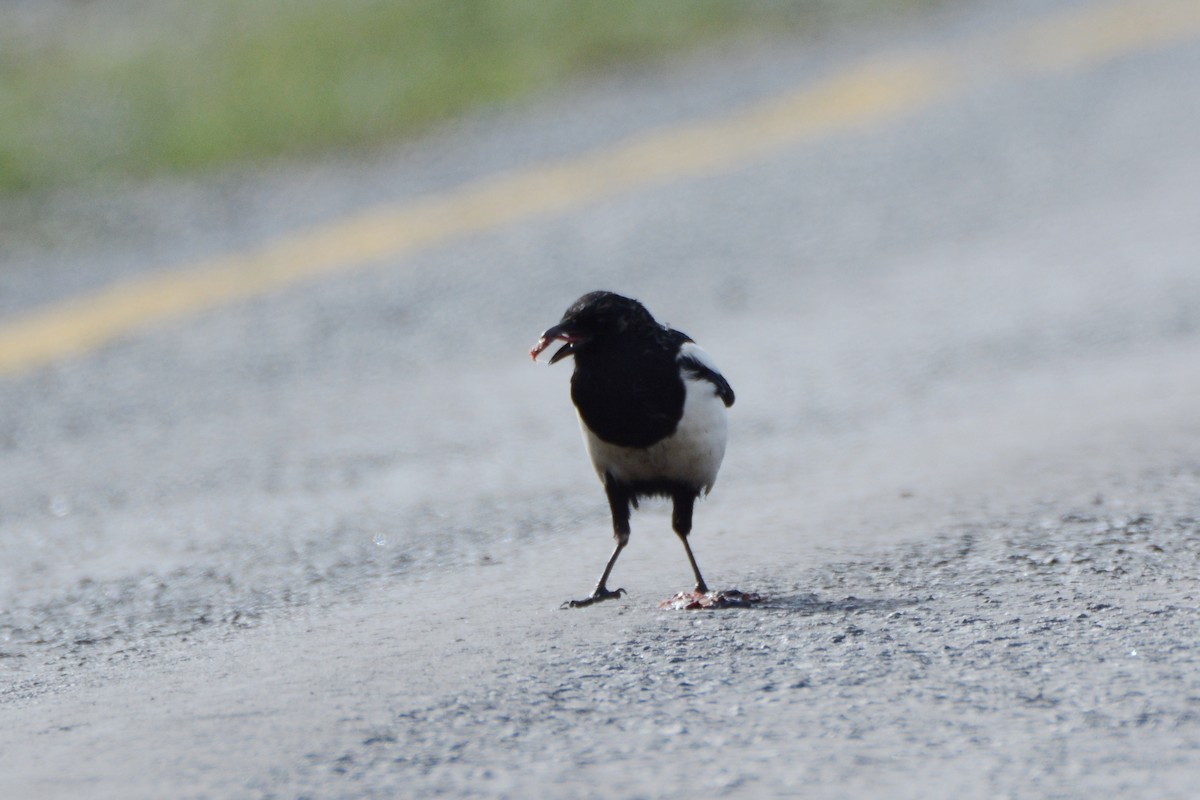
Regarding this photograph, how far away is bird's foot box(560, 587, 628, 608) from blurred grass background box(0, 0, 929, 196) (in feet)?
20.7

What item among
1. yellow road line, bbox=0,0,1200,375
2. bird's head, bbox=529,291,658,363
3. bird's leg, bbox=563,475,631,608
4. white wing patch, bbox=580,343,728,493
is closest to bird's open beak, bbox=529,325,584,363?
bird's head, bbox=529,291,658,363

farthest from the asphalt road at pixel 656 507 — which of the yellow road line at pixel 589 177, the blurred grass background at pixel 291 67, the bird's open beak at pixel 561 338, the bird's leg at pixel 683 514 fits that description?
the bird's open beak at pixel 561 338

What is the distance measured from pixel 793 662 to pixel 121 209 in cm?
663

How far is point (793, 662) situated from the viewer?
349 cm

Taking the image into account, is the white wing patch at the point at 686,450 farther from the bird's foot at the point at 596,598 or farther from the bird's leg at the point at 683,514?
the bird's foot at the point at 596,598

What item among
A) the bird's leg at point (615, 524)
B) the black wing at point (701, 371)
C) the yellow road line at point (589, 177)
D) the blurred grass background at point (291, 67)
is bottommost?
the bird's leg at point (615, 524)

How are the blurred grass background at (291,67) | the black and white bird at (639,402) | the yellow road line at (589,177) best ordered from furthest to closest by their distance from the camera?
the blurred grass background at (291,67)
the yellow road line at (589,177)
the black and white bird at (639,402)

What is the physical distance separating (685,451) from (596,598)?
41cm

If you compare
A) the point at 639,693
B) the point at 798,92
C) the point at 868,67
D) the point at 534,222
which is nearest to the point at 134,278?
the point at 534,222

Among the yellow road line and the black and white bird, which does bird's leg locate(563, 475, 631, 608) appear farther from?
the yellow road line

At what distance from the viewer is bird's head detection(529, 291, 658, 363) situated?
404cm

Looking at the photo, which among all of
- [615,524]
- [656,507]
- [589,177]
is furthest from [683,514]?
[589,177]

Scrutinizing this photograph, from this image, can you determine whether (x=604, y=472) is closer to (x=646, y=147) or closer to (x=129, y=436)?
(x=129, y=436)

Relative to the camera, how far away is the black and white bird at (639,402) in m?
4.00
